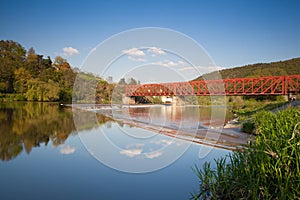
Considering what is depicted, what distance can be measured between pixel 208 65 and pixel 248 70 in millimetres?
54541

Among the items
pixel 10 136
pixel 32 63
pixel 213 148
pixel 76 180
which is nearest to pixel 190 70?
pixel 213 148

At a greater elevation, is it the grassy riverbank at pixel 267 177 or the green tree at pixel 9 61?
the green tree at pixel 9 61

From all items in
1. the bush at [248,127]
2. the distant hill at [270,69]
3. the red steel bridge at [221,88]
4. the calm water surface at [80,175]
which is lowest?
the calm water surface at [80,175]

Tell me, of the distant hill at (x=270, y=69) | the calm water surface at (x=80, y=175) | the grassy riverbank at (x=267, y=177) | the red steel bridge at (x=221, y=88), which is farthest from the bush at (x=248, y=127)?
the distant hill at (x=270, y=69)

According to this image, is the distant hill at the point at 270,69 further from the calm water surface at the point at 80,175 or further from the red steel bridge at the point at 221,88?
the calm water surface at the point at 80,175

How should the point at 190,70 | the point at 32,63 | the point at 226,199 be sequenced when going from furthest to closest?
the point at 32,63 < the point at 190,70 < the point at 226,199

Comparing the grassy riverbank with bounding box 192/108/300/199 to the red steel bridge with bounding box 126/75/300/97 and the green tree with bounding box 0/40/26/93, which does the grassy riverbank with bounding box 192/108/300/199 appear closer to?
the red steel bridge with bounding box 126/75/300/97

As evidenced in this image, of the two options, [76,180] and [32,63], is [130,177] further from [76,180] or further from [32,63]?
[32,63]

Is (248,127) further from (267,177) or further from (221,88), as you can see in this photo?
(221,88)

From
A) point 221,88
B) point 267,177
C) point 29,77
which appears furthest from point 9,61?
point 267,177

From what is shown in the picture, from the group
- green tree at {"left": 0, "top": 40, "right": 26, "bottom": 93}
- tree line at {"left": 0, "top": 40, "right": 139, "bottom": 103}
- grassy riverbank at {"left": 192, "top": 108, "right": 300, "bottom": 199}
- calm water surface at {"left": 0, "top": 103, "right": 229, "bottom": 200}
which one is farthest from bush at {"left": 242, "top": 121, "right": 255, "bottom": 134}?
green tree at {"left": 0, "top": 40, "right": 26, "bottom": 93}

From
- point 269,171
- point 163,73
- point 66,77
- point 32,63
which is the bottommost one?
point 269,171

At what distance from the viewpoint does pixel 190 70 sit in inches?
316

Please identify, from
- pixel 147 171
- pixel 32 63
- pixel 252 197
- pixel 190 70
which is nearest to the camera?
pixel 252 197
